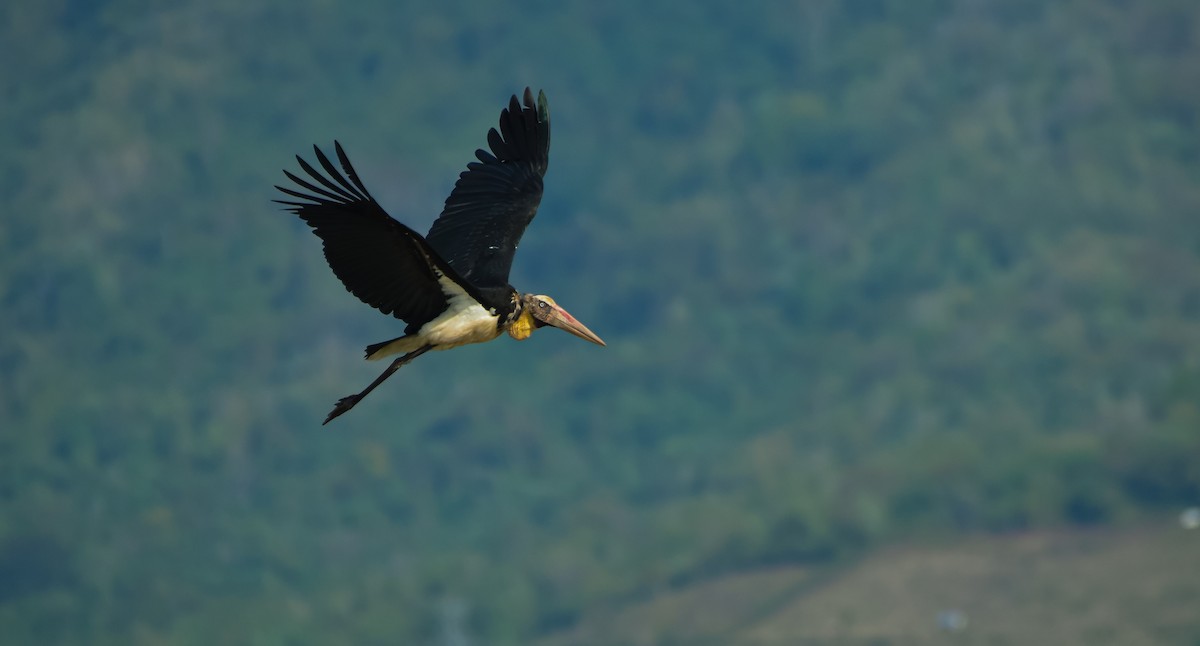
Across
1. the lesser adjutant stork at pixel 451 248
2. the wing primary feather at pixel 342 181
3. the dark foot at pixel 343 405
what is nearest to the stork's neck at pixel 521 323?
the lesser adjutant stork at pixel 451 248

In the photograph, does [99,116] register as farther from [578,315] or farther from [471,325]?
[471,325]

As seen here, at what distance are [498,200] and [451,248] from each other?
898mm

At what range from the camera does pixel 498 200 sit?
1908 cm

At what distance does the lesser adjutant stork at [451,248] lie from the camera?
15.1 metres

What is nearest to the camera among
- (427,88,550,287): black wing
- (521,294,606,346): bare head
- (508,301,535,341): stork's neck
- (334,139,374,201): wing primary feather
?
(334,139,374,201): wing primary feather

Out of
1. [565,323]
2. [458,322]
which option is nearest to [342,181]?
[458,322]

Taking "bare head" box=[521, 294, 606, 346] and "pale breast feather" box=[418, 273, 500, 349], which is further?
"bare head" box=[521, 294, 606, 346]

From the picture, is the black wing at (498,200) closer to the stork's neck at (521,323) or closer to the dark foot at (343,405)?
the stork's neck at (521,323)

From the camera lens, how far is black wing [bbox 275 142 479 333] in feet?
48.8

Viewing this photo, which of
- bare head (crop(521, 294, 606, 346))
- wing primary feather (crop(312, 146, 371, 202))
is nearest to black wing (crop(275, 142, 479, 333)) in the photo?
wing primary feather (crop(312, 146, 371, 202))

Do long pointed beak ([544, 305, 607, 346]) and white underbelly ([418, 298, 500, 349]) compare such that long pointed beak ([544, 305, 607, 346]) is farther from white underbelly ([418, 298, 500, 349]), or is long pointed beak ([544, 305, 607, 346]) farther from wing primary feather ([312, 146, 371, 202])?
wing primary feather ([312, 146, 371, 202])

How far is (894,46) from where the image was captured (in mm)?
79312

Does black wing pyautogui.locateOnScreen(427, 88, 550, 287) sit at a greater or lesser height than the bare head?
greater

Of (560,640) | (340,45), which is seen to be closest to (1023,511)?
(560,640)
